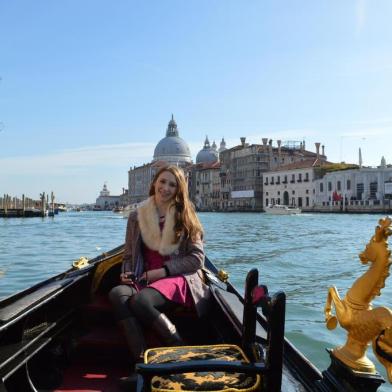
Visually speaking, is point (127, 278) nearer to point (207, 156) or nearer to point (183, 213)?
point (183, 213)

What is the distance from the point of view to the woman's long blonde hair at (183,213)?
2.09 m

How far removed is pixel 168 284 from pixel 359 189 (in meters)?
36.5

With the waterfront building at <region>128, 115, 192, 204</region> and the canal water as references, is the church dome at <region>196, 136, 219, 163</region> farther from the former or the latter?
the canal water

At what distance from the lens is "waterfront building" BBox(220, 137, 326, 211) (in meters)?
47.8

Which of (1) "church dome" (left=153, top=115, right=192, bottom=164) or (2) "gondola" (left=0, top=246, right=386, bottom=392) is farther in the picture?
(1) "church dome" (left=153, top=115, right=192, bottom=164)

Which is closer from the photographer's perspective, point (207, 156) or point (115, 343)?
point (115, 343)

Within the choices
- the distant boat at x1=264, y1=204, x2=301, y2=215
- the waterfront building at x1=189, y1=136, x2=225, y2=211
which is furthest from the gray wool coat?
the waterfront building at x1=189, y1=136, x2=225, y2=211

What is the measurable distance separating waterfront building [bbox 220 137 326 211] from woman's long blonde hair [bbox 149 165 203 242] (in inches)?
1785

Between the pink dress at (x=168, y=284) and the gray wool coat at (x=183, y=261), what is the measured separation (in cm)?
2

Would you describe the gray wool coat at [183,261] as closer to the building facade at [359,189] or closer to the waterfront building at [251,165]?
the building facade at [359,189]

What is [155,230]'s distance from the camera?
210cm

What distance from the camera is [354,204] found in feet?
117

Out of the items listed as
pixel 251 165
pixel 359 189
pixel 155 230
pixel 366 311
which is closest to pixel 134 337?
pixel 155 230

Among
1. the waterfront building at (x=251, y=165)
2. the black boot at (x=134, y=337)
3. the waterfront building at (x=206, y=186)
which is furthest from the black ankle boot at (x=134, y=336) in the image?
the waterfront building at (x=206, y=186)
